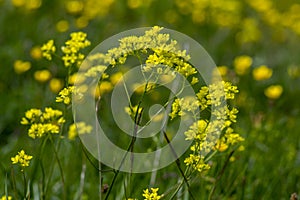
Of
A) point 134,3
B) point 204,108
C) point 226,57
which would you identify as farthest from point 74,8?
point 204,108

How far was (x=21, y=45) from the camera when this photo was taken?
3.87 m

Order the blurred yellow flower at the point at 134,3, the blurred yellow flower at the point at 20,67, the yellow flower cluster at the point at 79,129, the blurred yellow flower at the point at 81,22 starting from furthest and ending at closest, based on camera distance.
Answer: the blurred yellow flower at the point at 134,3
the blurred yellow flower at the point at 81,22
the blurred yellow flower at the point at 20,67
the yellow flower cluster at the point at 79,129

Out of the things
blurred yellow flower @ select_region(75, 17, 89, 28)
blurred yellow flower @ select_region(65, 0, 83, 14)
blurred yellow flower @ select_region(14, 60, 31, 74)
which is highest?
blurred yellow flower @ select_region(65, 0, 83, 14)

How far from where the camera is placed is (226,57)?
4.43 meters

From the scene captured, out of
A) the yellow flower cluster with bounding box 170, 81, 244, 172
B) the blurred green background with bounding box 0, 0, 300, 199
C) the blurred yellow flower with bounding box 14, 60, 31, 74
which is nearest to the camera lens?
the yellow flower cluster with bounding box 170, 81, 244, 172

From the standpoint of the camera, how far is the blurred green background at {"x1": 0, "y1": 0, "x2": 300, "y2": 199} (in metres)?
2.68

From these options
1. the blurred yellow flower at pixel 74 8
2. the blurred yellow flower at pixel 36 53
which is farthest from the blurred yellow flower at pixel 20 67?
the blurred yellow flower at pixel 74 8

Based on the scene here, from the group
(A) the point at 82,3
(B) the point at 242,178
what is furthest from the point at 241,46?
(B) the point at 242,178

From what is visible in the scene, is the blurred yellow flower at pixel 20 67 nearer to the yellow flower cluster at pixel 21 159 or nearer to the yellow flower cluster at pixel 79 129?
the yellow flower cluster at pixel 79 129

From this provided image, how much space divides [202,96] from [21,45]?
2.41 m

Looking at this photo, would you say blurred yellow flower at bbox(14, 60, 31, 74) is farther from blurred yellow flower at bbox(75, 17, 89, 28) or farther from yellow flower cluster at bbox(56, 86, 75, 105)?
yellow flower cluster at bbox(56, 86, 75, 105)

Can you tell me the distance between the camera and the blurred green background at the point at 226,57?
8.80 feet

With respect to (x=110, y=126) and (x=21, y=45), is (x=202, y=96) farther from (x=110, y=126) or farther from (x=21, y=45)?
(x=21, y=45)

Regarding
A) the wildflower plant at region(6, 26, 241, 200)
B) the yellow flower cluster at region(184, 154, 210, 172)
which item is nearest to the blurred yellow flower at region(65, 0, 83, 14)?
the wildflower plant at region(6, 26, 241, 200)
